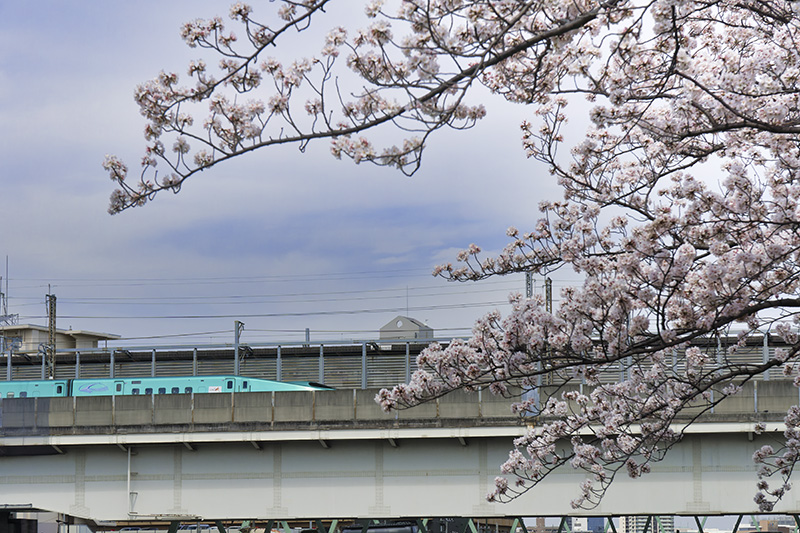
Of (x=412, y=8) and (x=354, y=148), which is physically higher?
(x=412, y=8)

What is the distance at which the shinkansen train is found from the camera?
1382 inches

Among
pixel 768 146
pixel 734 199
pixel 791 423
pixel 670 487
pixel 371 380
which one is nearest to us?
pixel 734 199

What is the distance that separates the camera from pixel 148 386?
3691cm

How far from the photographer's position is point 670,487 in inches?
949

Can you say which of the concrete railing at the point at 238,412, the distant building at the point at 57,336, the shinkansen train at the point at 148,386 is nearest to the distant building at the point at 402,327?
the shinkansen train at the point at 148,386

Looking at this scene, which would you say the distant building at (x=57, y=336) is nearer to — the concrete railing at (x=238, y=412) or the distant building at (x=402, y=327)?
the distant building at (x=402, y=327)

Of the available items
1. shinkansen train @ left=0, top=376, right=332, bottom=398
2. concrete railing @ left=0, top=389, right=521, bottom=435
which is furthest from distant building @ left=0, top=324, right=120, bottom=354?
concrete railing @ left=0, top=389, right=521, bottom=435

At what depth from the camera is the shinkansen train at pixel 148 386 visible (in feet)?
115

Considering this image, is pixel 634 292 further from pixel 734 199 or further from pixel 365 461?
pixel 365 461

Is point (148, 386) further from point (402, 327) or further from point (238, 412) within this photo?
point (402, 327)

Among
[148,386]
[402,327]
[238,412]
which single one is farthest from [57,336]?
[238,412]

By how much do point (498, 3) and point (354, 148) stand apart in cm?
175

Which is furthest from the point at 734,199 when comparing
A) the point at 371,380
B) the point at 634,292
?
the point at 371,380

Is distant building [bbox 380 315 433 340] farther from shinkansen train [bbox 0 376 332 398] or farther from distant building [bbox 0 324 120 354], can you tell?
distant building [bbox 0 324 120 354]
